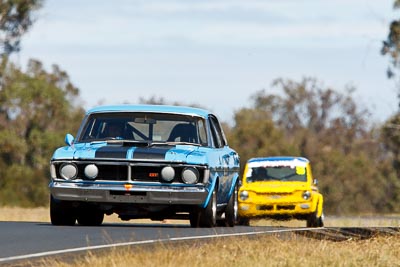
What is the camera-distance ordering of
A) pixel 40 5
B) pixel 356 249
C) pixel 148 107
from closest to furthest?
pixel 356 249 < pixel 148 107 < pixel 40 5

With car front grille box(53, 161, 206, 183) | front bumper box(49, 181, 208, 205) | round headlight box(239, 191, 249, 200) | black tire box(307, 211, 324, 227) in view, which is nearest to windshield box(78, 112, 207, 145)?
car front grille box(53, 161, 206, 183)

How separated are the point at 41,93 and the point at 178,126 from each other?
197 ft

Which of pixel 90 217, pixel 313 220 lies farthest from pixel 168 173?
pixel 313 220

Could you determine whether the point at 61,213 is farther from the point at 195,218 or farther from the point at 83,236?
the point at 83,236

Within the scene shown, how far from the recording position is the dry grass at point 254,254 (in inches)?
433

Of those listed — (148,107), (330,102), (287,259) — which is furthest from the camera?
(330,102)

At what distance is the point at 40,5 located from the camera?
5753cm

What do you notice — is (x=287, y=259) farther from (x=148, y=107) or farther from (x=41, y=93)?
(x=41, y=93)

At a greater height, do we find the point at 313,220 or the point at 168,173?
the point at 168,173

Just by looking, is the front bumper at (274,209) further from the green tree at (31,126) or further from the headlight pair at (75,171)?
the green tree at (31,126)

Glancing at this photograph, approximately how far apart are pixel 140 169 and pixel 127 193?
35 centimetres

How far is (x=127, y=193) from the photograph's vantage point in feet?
52.8

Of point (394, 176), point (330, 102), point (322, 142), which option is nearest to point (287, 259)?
point (394, 176)

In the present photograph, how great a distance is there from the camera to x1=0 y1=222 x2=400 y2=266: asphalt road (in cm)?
1202
